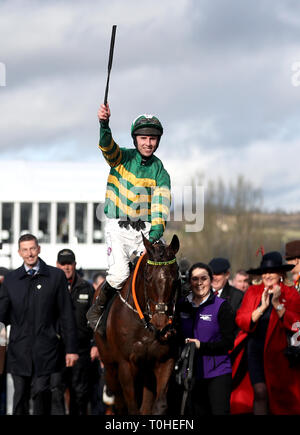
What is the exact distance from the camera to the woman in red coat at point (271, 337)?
8.64 m

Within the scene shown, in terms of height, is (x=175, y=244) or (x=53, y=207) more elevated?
(x=53, y=207)

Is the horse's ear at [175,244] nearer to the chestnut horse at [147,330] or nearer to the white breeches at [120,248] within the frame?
the chestnut horse at [147,330]

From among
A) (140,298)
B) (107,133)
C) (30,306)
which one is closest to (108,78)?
(107,133)

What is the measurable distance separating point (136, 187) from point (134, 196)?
0.31ft

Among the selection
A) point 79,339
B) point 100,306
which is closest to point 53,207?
point 79,339

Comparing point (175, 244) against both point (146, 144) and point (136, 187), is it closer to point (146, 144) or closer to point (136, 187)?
point (136, 187)

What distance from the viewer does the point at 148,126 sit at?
27.7 ft

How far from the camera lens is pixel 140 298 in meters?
8.12

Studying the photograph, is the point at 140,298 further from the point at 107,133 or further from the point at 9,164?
the point at 9,164

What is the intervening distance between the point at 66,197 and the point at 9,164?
15.2 feet

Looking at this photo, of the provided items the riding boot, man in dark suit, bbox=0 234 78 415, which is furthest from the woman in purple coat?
man in dark suit, bbox=0 234 78 415

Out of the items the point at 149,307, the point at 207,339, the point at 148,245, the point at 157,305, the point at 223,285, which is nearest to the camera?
the point at 157,305

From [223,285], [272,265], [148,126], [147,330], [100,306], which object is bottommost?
[147,330]
